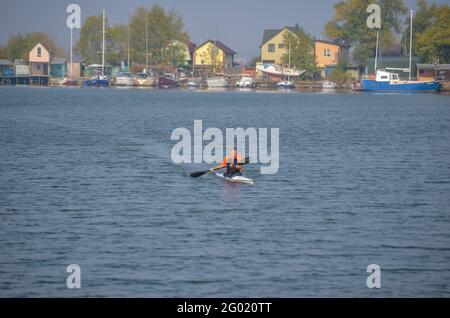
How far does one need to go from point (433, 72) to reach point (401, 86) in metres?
10.7

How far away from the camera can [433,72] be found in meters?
179

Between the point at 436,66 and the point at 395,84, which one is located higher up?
the point at 436,66

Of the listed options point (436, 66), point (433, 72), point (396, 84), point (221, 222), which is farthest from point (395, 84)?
point (221, 222)

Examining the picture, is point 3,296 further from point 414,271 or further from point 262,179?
point 262,179

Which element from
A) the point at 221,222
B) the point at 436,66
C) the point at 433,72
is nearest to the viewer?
the point at 221,222

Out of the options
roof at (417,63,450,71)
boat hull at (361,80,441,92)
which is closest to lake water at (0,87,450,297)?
boat hull at (361,80,441,92)

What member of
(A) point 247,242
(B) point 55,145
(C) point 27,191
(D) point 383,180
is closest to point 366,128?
(B) point 55,145

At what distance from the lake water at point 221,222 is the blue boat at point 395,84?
96087 millimetres

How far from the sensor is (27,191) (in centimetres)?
4647

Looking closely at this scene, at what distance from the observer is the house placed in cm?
17525

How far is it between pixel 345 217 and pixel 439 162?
24178 millimetres

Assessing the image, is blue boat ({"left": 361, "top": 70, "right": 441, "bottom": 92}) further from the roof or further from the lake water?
the lake water

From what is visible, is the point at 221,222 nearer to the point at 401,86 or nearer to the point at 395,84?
the point at 401,86

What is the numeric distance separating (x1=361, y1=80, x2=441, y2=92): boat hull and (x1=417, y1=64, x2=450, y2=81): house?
599 cm
